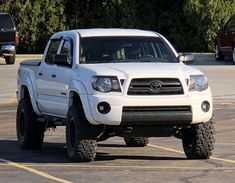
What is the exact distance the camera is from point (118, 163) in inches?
434

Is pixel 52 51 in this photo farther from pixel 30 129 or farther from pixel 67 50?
pixel 30 129

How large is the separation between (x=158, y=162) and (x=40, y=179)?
200 centimetres

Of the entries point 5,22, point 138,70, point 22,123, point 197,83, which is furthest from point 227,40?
point 138,70

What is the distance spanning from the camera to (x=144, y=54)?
38.8 ft

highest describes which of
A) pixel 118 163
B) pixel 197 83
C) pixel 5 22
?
pixel 197 83

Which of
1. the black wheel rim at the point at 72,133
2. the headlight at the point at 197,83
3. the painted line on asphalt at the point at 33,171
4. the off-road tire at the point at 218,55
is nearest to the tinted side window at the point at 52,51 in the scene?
the black wheel rim at the point at 72,133

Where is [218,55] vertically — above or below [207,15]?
below

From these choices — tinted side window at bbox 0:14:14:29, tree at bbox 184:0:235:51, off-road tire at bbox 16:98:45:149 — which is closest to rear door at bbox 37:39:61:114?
off-road tire at bbox 16:98:45:149

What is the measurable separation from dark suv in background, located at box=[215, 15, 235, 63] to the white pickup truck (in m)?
19.9

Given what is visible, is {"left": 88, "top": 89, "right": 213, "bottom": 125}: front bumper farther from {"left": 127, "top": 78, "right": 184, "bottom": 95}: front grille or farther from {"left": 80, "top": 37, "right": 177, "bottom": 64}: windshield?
{"left": 80, "top": 37, "right": 177, "bottom": 64}: windshield

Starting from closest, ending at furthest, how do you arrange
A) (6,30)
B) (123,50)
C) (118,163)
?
(118,163), (123,50), (6,30)

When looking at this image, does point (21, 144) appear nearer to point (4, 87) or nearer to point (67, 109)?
point (67, 109)

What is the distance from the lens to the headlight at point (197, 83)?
35.4 ft

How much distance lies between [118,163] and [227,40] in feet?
71.4
